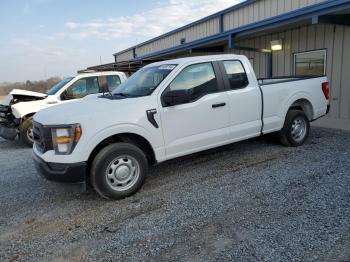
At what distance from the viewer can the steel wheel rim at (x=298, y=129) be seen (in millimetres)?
6258

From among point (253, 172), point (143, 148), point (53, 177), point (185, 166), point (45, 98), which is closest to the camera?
point (53, 177)

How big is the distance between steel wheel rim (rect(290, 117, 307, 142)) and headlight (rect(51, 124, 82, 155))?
4384 mm

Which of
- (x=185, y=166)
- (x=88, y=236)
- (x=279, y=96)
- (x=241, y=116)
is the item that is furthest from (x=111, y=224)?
(x=279, y=96)

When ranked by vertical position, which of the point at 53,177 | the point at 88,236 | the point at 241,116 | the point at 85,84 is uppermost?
the point at 85,84

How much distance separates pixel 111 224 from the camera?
3602mm

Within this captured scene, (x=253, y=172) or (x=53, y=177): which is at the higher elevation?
(x=53, y=177)

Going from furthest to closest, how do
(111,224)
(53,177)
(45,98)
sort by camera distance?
(45,98), (53,177), (111,224)

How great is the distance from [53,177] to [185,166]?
2.45 m

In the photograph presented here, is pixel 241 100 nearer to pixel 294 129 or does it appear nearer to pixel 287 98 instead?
pixel 287 98

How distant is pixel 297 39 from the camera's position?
361 inches

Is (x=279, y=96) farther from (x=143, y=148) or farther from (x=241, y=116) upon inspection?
(x=143, y=148)

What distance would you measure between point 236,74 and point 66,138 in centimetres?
312

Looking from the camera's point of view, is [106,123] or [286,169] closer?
[106,123]

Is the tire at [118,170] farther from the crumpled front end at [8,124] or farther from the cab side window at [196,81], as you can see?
the crumpled front end at [8,124]
